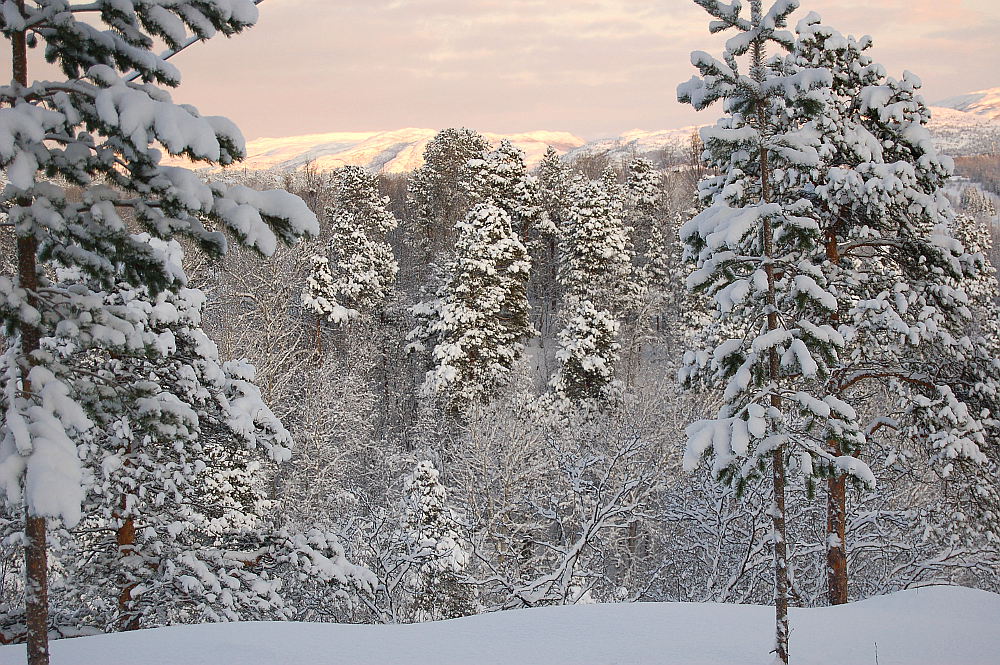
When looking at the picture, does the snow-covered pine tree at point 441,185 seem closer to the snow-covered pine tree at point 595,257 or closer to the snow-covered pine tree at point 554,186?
the snow-covered pine tree at point 554,186

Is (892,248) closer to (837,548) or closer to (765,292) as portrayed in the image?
(837,548)

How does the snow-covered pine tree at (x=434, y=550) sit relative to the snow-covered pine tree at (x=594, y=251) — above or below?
below

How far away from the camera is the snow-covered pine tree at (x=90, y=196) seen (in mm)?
4031

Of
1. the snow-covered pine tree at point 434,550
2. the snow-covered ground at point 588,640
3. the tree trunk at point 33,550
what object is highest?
the tree trunk at point 33,550

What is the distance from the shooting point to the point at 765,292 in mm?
7027

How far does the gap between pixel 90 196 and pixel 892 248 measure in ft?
35.9

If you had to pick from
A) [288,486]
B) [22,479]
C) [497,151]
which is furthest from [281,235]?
[497,151]

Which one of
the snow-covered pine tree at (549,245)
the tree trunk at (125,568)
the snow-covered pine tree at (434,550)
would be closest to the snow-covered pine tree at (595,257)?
the snow-covered pine tree at (549,245)

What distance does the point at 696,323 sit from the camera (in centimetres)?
3584

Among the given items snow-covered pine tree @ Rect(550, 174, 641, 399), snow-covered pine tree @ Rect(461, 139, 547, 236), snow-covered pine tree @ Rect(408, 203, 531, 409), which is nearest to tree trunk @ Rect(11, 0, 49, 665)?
snow-covered pine tree @ Rect(408, 203, 531, 409)

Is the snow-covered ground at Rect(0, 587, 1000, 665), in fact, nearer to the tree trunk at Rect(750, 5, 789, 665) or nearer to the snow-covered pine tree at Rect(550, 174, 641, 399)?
the tree trunk at Rect(750, 5, 789, 665)

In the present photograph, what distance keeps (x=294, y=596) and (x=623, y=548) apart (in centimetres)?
1535

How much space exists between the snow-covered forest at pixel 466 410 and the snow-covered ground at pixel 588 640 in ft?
2.49

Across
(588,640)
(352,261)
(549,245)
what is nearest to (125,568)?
(588,640)
